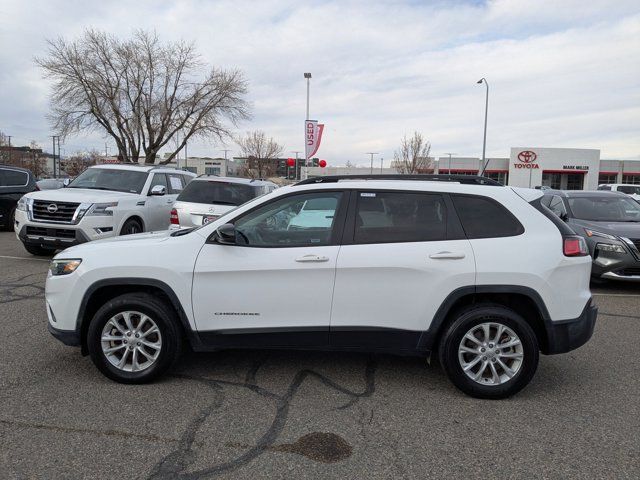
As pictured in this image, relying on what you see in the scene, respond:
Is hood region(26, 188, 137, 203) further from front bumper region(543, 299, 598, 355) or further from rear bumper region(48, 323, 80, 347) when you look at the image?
front bumper region(543, 299, 598, 355)

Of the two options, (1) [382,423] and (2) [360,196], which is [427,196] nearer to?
(2) [360,196]

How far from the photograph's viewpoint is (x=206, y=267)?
12.8ft

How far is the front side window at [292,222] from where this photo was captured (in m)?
3.98

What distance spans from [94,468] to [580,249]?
3635 millimetres

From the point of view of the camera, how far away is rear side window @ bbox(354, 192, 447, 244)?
155 inches

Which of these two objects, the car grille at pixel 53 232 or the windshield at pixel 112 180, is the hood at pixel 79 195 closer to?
the windshield at pixel 112 180

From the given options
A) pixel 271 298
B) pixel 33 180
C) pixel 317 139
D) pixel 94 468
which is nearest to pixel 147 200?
pixel 33 180

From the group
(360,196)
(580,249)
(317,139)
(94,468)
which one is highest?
(317,139)

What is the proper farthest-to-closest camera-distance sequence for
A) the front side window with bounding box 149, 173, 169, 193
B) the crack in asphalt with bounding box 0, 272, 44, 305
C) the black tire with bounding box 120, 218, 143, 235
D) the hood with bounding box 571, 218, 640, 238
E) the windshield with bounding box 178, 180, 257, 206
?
the front side window with bounding box 149, 173, 169, 193 < the black tire with bounding box 120, 218, 143, 235 < the windshield with bounding box 178, 180, 257, 206 < the hood with bounding box 571, 218, 640, 238 < the crack in asphalt with bounding box 0, 272, 44, 305

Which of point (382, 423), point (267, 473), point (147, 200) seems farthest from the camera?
point (147, 200)

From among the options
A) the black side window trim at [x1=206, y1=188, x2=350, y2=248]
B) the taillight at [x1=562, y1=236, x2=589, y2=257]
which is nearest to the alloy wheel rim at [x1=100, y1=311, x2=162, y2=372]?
the black side window trim at [x1=206, y1=188, x2=350, y2=248]

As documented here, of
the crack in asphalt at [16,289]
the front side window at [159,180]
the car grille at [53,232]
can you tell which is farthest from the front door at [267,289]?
the front side window at [159,180]

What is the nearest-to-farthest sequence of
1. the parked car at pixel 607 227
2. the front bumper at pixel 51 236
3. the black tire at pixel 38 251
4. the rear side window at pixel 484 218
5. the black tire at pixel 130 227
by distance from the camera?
the rear side window at pixel 484 218 < the parked car at pixel 607 227 < the front bumper at pixel 51 236 < the black tire at pixel 130 227 < the black tire at pixel 38 251

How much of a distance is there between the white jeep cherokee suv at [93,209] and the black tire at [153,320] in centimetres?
542
